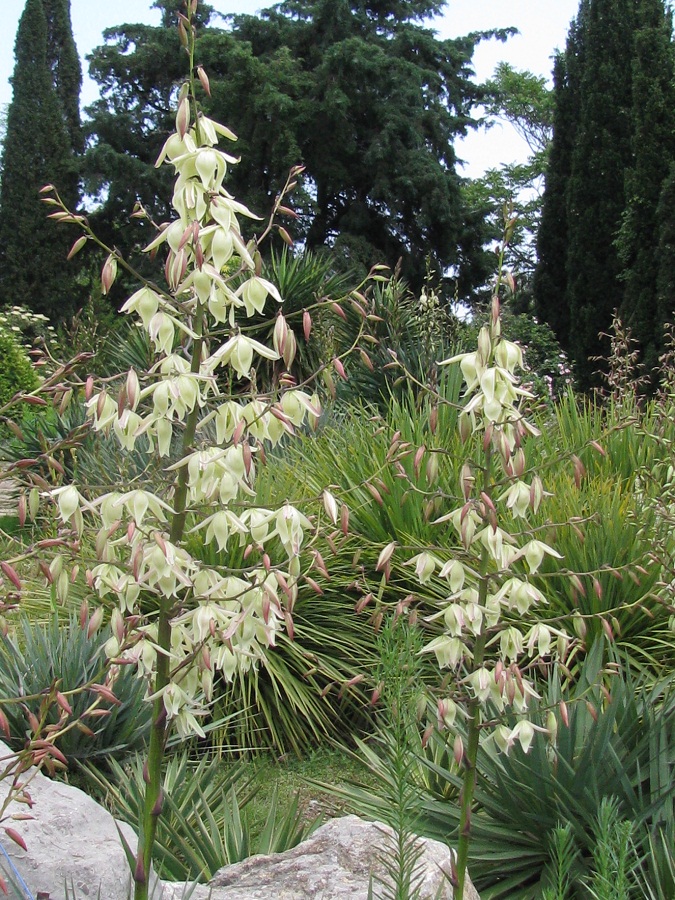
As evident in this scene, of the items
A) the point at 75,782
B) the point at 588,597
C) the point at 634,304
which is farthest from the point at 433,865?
the point at 634,304

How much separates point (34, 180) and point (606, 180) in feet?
48.0

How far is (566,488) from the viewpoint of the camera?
438 centimetres

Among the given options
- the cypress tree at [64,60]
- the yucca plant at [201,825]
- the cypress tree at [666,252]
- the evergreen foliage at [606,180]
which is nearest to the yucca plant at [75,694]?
the yucca plant at [201,825]

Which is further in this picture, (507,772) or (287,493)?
(287,493)

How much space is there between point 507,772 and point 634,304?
9639 millimetres

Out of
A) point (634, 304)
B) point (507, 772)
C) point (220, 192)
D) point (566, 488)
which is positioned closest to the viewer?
point (220, 192)

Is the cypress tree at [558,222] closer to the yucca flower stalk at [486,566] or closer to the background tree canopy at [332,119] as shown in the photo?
the background tree canopy at [332,119]

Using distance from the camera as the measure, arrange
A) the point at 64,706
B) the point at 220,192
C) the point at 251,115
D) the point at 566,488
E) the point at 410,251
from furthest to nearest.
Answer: the point at 410,251 < the point at 251,115 < the point at 566,488 < the point at 220,192 < the point at 64,706

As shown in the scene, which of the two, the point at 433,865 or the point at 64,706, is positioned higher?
the point at 64,706

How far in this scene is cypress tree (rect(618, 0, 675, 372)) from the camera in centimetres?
1098

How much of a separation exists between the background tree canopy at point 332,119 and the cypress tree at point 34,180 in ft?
3.86

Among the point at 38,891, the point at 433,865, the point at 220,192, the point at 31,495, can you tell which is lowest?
the point at 38,891

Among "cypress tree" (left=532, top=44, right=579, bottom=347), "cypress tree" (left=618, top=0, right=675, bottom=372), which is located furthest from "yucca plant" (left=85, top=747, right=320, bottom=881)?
"cypress tree" (left=532, top=44, right=579, bottom=347)

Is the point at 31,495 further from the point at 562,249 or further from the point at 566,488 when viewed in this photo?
the point at 562,249
